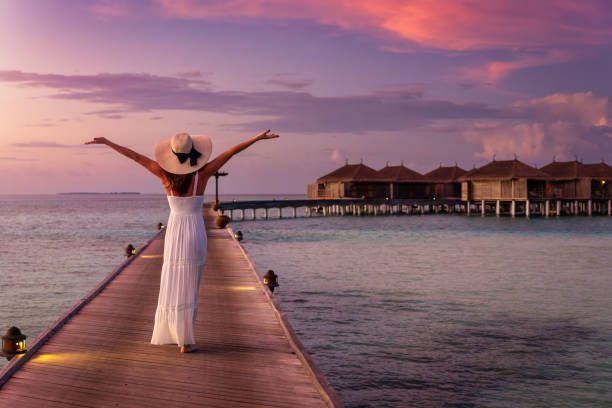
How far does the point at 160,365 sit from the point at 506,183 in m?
57.7

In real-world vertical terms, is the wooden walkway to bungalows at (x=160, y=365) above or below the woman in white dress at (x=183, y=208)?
below

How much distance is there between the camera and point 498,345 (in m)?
10.8

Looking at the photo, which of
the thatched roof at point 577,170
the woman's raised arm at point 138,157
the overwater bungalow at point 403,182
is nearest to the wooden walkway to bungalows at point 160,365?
the woman's raised arm at point 138,157

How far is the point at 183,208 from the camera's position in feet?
18.0

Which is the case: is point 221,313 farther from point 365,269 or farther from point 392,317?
point 365,269

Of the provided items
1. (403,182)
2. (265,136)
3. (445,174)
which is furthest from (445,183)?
(265,136)

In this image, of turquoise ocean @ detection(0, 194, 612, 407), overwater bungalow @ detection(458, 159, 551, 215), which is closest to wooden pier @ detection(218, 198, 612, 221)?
overwater bungalow @ detection(458, 159, 551, 215)

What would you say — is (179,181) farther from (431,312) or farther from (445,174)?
(445,174)

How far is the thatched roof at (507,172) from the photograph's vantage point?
5672cm

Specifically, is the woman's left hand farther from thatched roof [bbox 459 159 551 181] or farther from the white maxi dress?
thatched roof [bbox 459 159 551 181]

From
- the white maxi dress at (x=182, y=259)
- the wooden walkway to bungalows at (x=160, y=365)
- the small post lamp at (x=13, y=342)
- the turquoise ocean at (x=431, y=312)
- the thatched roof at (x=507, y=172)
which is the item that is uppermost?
the thatched roof at (x=507, y=172)

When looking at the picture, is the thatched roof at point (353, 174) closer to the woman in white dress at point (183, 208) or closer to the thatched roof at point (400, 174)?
the thatched roof at point (400, 174)

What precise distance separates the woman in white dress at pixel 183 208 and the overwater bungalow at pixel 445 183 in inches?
2653

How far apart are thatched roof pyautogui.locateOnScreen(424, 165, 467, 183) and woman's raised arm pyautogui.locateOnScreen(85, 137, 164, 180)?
67085 millimetres
